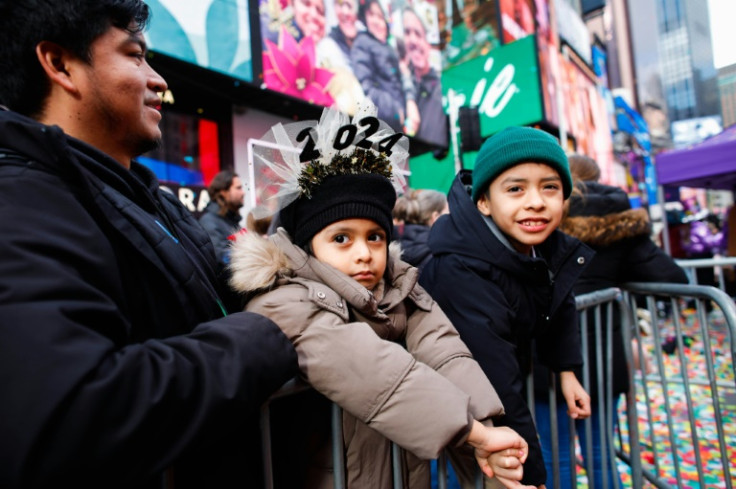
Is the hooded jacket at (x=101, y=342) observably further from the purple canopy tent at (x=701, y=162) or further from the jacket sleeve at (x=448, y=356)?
the purple canopy tent at (x=701, y=162)

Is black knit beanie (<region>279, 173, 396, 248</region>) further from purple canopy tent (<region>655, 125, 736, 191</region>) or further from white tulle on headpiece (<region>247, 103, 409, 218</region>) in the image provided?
purple canopy tent (<region>655, 125, 736, 191</region>)

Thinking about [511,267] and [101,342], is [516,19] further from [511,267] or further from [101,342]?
[101,342]

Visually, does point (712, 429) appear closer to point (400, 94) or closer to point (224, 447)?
point (224, 447)

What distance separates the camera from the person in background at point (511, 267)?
5.19 feet

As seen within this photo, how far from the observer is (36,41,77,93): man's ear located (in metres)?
1.00

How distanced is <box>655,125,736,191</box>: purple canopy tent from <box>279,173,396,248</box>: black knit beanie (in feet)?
19.5

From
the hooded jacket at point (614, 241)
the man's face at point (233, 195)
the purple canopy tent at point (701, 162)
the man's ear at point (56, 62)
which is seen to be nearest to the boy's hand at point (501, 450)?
the man's ear at point (56, 62)

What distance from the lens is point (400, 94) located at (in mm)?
9484

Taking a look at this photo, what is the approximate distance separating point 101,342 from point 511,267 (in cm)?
145

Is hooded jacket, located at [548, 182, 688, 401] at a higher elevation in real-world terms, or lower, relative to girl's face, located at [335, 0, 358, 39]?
lower

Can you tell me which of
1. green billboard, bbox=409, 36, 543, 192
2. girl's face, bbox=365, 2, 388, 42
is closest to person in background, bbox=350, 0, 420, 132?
girl's face, bbox=365, 2, 388, 42

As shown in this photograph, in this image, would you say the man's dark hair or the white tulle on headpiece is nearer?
the man's dark hair

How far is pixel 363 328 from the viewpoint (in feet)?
3.76

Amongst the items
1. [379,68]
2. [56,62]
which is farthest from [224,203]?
[379,68]
